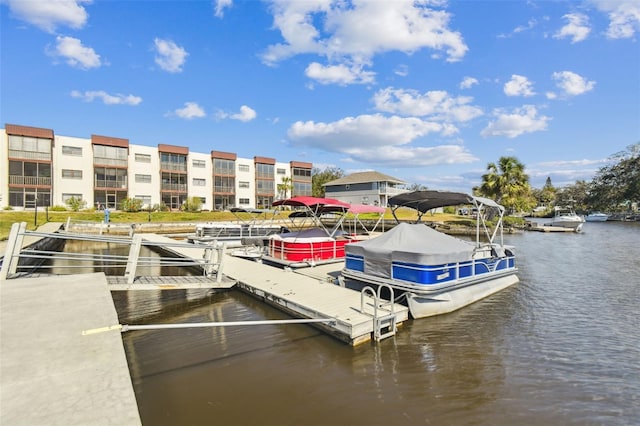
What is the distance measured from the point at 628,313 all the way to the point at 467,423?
856cm

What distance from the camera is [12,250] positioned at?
7.95 m

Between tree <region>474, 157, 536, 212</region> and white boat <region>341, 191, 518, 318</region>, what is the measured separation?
3081cm

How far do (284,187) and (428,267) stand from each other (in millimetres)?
54857

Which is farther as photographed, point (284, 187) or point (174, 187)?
point (284, 187)

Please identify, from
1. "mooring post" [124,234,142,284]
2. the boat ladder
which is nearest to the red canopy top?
"mooring post" [124,234,142,284]

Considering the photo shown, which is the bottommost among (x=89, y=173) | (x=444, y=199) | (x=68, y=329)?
(x=68, y=329)

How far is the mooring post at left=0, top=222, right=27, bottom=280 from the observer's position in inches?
308

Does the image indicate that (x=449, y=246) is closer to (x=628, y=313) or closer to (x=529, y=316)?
(x=529, y=316)

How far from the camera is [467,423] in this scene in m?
4.96

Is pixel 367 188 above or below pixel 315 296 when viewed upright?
above

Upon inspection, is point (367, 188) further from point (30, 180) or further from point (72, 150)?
point (30, 180)

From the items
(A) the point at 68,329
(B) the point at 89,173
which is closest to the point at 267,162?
(B) the point at 89,173

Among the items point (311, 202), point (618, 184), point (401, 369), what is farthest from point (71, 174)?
point (618, 184)

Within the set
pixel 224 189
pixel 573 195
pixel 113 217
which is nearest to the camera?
pixel 113 217
